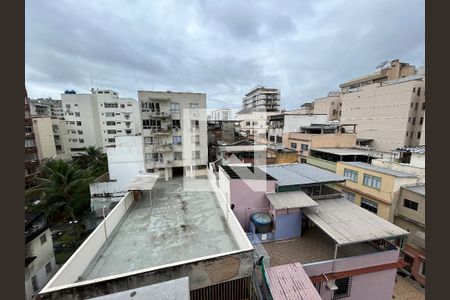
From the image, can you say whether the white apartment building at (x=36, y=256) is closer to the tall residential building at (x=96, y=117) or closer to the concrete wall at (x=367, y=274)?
the concrete wall at (x=367, y=274)

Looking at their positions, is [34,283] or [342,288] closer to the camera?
[342,288]

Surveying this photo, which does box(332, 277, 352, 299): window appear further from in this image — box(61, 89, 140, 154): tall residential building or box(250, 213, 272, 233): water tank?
box(61, 89, 140, 154): tall residential building

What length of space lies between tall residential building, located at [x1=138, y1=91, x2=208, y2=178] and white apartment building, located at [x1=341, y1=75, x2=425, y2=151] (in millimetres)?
31489

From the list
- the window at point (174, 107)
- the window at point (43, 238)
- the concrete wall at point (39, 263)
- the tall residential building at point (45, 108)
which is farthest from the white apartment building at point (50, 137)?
the window at point (174, 107)

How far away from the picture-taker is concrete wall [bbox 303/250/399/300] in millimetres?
8922

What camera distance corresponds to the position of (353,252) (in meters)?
9.95

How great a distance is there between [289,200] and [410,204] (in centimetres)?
1153

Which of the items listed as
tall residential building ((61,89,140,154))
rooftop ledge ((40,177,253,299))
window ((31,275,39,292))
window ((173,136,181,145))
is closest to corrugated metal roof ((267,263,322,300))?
rooftop ledge ((40,177,253,299))

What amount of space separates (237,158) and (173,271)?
14095mm

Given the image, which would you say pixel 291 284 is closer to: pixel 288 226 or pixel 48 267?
pixel 288 226

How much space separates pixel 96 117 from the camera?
4053 cm

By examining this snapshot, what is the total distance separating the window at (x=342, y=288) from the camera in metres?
9.42

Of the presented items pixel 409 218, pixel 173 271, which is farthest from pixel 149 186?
pixel 409 218

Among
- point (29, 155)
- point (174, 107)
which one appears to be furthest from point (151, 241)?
point (29, 155)
